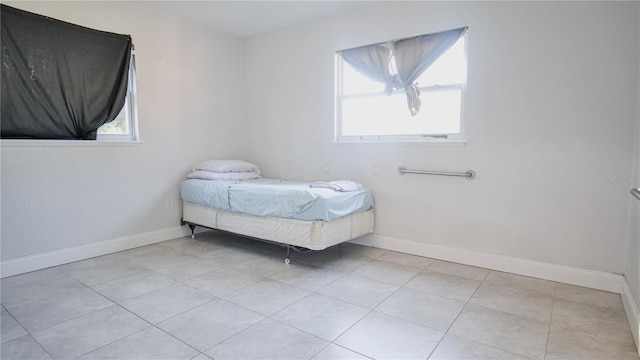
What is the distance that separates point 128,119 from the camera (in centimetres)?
347

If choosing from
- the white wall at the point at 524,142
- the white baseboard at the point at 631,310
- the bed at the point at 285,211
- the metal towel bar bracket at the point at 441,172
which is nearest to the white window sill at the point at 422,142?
the white wall at the point at 524,142

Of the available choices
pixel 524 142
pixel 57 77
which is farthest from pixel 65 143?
pixel 524 142

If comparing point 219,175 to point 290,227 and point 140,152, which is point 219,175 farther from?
point 290,227

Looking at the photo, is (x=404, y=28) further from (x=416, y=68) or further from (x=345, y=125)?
(x=345, y=125)

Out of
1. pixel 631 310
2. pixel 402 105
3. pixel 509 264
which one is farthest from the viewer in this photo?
pixel 402 105

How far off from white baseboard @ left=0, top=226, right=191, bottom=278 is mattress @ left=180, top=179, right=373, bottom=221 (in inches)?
19.1

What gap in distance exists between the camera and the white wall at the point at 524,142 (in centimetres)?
236

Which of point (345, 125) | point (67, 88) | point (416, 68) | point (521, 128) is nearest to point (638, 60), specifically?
point (521, 128)

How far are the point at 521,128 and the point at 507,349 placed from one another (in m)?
1.67

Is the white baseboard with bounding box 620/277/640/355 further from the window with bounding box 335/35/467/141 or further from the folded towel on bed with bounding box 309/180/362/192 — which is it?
the folded towel on bed with bounding box 309/180/362/192

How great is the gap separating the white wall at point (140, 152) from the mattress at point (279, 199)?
47 cm

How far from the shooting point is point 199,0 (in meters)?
3.29

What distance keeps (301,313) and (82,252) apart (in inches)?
88.9

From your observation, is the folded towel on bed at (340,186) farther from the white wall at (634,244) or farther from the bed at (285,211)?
the white wall at (634,244)
